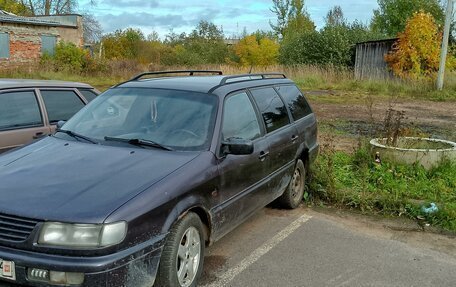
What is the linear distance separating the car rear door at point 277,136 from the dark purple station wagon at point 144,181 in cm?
2

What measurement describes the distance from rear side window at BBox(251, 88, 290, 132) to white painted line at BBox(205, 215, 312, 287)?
3.86 ft

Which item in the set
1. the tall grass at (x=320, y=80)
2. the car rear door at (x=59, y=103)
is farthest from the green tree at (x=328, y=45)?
the car rear door at (x=59, y=103)

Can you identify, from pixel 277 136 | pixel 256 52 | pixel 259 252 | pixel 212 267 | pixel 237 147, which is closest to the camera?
pixel 237 147

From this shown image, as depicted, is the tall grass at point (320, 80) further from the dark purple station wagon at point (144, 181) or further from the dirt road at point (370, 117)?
the dark purple station wagon at point (144, 181)

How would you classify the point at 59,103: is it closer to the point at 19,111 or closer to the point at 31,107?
the point at 31,107

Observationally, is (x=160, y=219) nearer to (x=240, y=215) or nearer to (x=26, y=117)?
(x=240, y=215)

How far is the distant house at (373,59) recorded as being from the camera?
28.1m

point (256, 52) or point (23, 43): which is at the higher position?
point (23, 43)

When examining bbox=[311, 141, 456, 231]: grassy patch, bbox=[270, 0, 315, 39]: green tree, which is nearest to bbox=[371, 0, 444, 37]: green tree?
bbox=[270, 0, 315, 39]: green tree

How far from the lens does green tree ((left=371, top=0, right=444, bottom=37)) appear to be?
1911 inches

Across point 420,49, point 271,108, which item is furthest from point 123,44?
point 271,108

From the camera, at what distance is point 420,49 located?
24938 mm

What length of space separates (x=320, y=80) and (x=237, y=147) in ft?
78.4

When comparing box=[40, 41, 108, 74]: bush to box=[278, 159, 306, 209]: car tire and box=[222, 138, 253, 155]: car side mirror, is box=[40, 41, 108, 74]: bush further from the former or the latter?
box=[222, 138, 253, 155]: car side mirror
